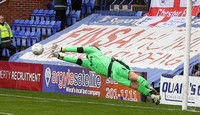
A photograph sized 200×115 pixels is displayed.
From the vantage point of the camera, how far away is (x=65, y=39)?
2356cm

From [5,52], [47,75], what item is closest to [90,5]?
[5,52]

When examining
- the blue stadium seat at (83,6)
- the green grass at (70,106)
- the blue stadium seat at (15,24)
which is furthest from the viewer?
the blue stadium seat at (15,24)

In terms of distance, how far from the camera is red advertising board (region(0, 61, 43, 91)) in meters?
19.0

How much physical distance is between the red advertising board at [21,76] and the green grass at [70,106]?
132cm

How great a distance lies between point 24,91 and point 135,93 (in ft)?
14.1

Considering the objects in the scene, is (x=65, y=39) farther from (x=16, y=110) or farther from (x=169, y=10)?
(x=16, y=110)

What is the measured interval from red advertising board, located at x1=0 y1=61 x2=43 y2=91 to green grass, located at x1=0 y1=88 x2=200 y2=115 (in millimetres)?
1317

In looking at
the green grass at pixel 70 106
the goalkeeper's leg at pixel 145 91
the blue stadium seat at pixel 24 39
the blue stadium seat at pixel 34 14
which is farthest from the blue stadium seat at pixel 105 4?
the goalkeeper's leg at pixel 145 91

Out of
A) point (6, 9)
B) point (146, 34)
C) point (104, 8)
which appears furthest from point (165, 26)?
point (6, 9)

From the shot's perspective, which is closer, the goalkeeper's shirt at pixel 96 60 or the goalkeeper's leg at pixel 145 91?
the goalkeeper's leg at pixel 145 91

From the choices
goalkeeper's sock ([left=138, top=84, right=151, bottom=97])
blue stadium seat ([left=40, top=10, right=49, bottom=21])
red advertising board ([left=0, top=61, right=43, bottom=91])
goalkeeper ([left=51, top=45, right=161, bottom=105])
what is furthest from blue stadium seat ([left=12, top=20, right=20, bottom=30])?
goalkeeper's sock ([left=138, top=84, right=151, bottom=97])

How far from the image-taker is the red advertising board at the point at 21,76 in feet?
62.4

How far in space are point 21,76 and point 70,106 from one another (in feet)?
18.1

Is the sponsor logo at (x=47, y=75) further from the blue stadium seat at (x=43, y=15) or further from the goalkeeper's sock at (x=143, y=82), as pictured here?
the blue stadium seat at (x=43, y=15)
